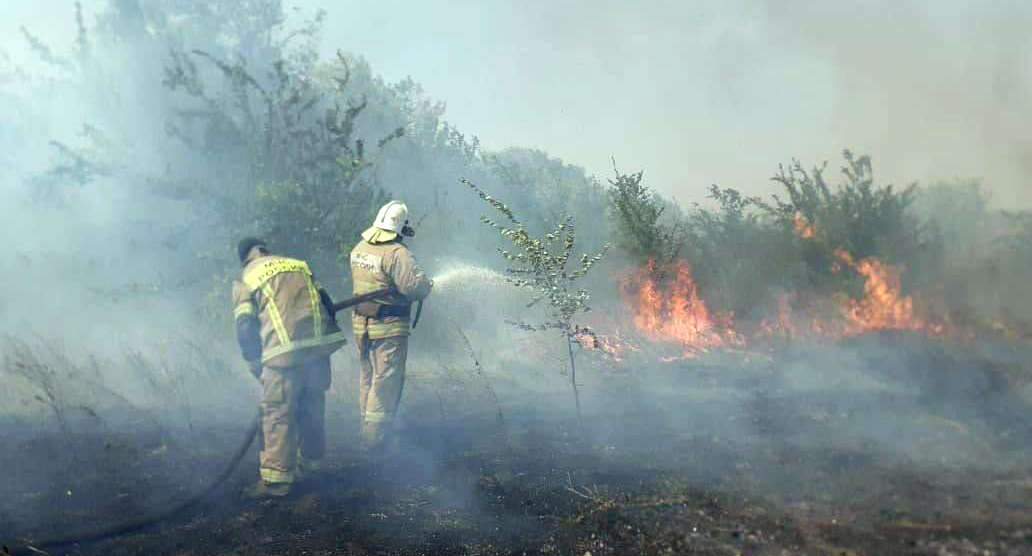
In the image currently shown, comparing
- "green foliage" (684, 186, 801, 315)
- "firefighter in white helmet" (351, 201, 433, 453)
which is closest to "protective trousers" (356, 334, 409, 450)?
"firefighter in white helmet" (351, 201, 433, 453)

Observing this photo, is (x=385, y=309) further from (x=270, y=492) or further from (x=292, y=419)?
(x=270, y=492)

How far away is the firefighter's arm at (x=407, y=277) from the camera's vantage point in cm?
640

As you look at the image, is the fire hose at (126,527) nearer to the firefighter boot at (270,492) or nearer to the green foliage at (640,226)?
the firefighter boot at (270,492)

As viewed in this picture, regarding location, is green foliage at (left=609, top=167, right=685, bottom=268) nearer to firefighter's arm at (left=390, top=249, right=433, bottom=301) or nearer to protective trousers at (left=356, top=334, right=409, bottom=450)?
firefighter's arm at (left=390, top=249, right=433, bottom=301)

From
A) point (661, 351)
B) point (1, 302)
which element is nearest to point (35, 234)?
point (1, 302)

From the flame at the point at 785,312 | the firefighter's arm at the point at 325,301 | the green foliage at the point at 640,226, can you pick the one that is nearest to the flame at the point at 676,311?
the flame at the point at 785,312

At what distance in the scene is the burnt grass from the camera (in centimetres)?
399

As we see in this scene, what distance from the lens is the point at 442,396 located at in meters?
8.66

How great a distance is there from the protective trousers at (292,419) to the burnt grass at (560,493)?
24 cm

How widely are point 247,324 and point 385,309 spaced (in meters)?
1.34

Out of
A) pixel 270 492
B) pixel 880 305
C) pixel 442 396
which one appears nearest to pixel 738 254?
pixel 880 305

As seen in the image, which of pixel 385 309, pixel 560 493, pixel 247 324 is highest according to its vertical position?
pixel 385 309

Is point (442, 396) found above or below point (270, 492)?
above

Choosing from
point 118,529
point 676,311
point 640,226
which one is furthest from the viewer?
point 640,226
